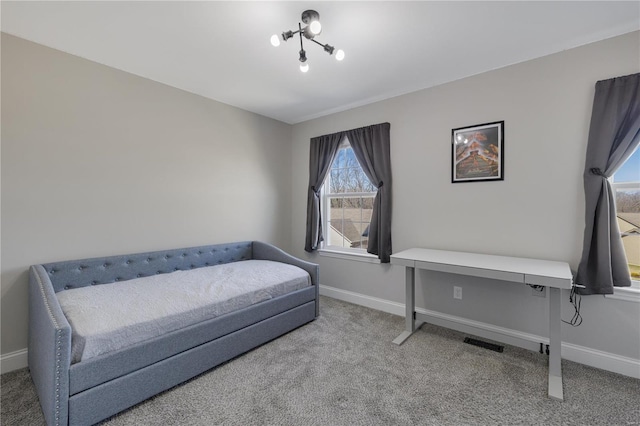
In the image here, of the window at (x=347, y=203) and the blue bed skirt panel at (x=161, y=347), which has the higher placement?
the window at (x=347, y=203)

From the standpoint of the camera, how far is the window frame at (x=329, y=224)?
11.4ft

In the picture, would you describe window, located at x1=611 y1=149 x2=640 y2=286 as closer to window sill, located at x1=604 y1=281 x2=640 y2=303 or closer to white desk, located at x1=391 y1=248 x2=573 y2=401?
window sill, located at x1=604 y1=281 x2=640 y2=303

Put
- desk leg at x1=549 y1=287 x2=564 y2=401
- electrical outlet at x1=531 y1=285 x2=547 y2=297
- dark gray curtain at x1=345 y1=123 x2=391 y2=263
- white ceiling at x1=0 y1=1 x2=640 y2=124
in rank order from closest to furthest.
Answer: white ceiling at x1=0 y1=1 x2=640 y2=124, desk leg at x1=549 y1=287 x2=564 y2=401, electrical outlet at x1=531 y1=285 x2=547 y2=297, dark gray curtain at x1=345 y1=123 x2=391 y2=263

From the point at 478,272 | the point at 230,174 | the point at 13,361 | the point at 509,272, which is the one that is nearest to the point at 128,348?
the point at 13,361

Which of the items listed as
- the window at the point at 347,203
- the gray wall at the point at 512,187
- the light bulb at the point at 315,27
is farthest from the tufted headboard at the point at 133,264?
A: the light bulb at the point at 315,27

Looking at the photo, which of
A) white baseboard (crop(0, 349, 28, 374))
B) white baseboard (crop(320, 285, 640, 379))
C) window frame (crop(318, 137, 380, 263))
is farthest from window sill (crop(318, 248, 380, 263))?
white baseboard (crop(0, 349, 28, 374))

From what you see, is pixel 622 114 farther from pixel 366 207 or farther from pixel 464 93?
pixel 366 207

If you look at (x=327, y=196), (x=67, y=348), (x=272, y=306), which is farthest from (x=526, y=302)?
(x=67, y=348)

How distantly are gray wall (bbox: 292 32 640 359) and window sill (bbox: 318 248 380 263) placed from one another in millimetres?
114

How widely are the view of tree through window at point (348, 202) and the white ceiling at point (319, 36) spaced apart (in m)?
1.11

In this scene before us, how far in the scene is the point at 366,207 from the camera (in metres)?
3.55

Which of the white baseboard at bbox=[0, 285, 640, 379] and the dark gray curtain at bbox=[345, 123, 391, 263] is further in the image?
the dark gray curtain at bbox=[345, 123, 391, 263]

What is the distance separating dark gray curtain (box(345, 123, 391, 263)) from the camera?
318cm

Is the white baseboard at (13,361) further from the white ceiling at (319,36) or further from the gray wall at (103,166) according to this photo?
the white ceiling at (319,36)
